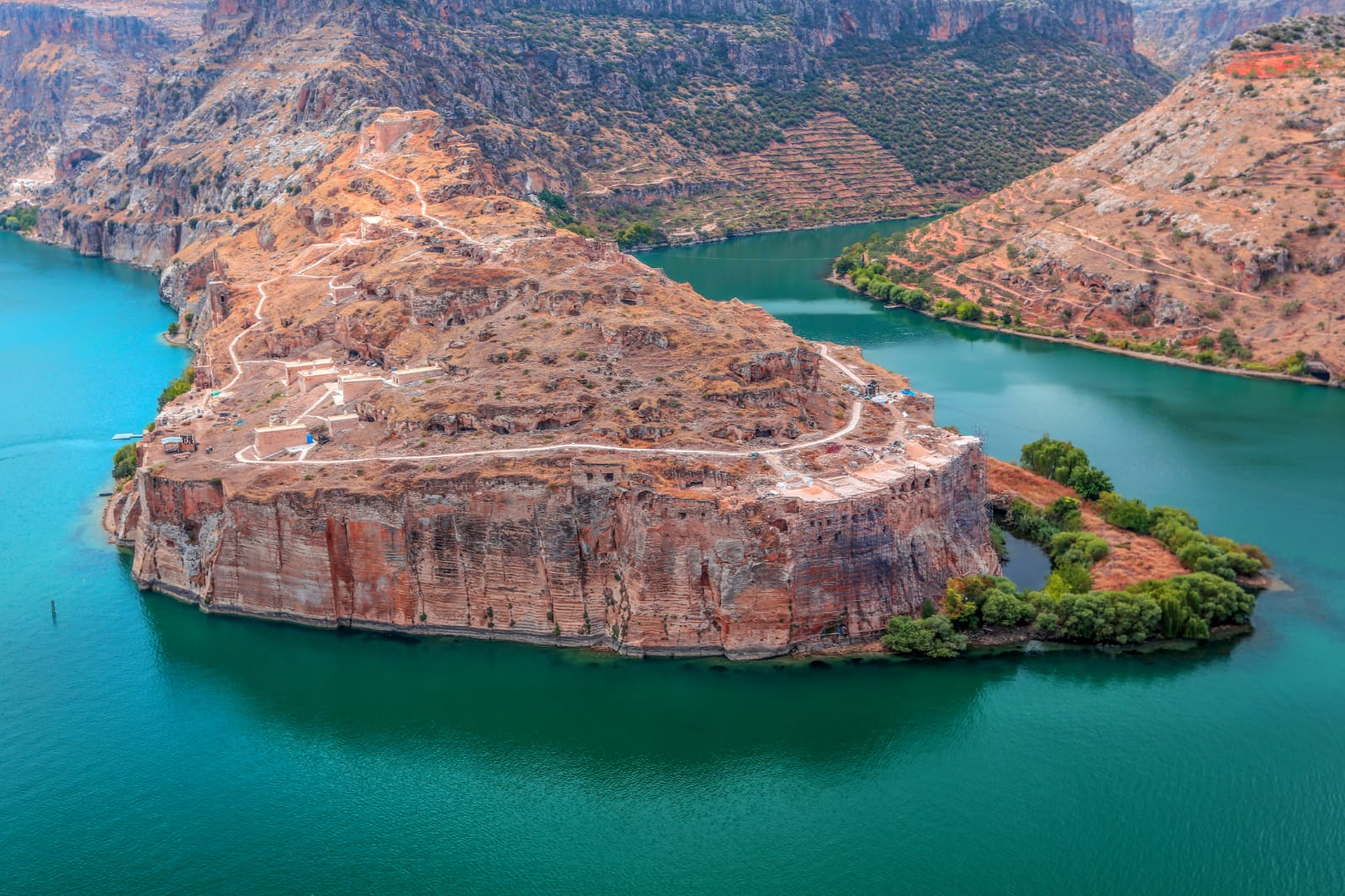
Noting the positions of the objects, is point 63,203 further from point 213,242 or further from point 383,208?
point 383,208

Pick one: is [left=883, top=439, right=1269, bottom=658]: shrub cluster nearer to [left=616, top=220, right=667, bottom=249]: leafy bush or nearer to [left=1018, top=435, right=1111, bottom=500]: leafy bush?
[left=1018, top=435, right=1111, bottom=500]: leafy bush

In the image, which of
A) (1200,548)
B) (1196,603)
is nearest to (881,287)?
(1200,548)

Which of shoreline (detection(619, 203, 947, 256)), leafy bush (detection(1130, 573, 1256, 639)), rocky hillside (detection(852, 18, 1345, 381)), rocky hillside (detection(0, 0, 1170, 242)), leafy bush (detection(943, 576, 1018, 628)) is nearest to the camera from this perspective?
leafy bush (detection(943, 576, 1018, 628))

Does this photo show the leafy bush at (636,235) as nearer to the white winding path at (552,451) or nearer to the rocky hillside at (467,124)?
the rocky hillside at (467,124)

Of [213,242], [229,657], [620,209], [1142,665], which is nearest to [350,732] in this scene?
[229,657]

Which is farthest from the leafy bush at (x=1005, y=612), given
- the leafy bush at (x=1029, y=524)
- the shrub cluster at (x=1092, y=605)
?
the leafy bush at (x=1029, y=524)

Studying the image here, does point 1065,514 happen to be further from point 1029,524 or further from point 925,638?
point 925,638

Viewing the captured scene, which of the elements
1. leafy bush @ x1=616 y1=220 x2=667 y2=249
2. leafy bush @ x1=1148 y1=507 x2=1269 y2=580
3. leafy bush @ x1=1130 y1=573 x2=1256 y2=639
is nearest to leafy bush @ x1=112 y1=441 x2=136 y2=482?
leafy bush @ x1=1130 y1=573 x2=1256 y2=639
